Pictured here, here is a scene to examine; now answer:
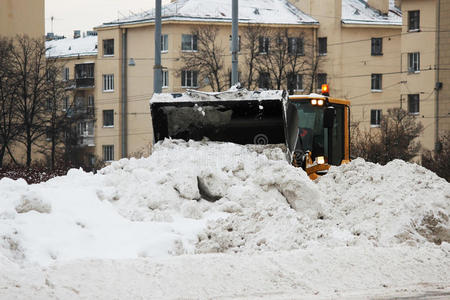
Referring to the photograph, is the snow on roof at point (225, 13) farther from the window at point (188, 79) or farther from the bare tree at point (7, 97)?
the bare tree at point (7, 97)

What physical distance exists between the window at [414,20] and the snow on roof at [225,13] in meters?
9.58

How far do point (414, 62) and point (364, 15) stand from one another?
34.8 feet

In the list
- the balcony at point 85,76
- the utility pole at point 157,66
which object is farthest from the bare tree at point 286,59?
the utility pole at point 157,66

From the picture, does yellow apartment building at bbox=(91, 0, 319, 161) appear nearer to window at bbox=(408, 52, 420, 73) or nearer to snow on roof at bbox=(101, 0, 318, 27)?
snow on roof at bbox=(101, 0, 318, 27)

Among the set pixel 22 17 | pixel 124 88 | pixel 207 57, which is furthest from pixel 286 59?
pixel 22 17

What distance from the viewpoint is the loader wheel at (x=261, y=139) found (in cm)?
1700

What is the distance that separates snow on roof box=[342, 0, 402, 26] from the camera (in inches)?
2744

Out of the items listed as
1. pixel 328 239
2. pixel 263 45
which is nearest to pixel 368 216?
pixel 328 239

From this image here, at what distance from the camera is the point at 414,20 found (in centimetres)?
6112

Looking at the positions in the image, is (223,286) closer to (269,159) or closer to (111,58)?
(269,159)

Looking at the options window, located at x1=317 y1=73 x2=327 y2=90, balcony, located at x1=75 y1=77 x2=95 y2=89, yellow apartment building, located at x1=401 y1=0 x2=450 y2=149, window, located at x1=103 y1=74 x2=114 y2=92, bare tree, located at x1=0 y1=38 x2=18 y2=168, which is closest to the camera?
bare tree, located at x1=0 y1=38 x2=18 y2=168

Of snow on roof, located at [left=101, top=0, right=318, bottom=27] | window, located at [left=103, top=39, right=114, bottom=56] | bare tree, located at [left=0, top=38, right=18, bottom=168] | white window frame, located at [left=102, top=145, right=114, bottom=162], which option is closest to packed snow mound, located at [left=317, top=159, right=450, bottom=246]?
bare tree, located at [left=0, top=38, right=18, bottom=168]

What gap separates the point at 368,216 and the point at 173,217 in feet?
10.0

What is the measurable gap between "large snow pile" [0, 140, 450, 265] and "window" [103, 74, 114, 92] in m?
56.7
